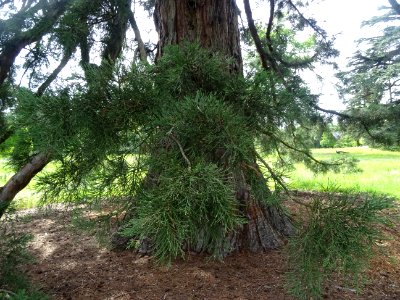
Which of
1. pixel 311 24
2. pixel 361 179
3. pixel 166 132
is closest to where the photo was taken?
pixel 166 132

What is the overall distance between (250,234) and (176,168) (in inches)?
86.0

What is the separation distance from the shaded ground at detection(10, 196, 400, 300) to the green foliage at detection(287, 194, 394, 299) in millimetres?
1193

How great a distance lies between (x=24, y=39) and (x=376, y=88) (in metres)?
10.1

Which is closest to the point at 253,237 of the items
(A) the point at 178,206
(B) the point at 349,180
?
(A) the point at 178,206

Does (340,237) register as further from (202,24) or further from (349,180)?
(349,180)

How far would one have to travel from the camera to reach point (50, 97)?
145cm

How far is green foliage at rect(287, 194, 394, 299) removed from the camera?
51.3 inches

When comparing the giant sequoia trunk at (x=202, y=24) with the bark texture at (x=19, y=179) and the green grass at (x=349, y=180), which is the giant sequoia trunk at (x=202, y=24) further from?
the green grass at (x=349, y=180)

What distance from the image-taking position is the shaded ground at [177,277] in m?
2.65

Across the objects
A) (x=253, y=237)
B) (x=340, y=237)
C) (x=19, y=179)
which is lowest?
(x=253, y=237)

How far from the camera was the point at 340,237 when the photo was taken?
1336mm

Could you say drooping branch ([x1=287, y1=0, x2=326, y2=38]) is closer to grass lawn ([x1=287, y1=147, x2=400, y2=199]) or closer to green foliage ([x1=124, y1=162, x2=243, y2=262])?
grass lawn ([x1=287, y1=147, x2=400, y2=199])

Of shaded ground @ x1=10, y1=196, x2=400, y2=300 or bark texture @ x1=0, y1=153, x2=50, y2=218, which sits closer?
shaded ground @ x1=10, y1=196, x2=400, y2=300

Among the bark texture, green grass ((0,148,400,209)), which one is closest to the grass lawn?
green grass ((0,148,400,209))
